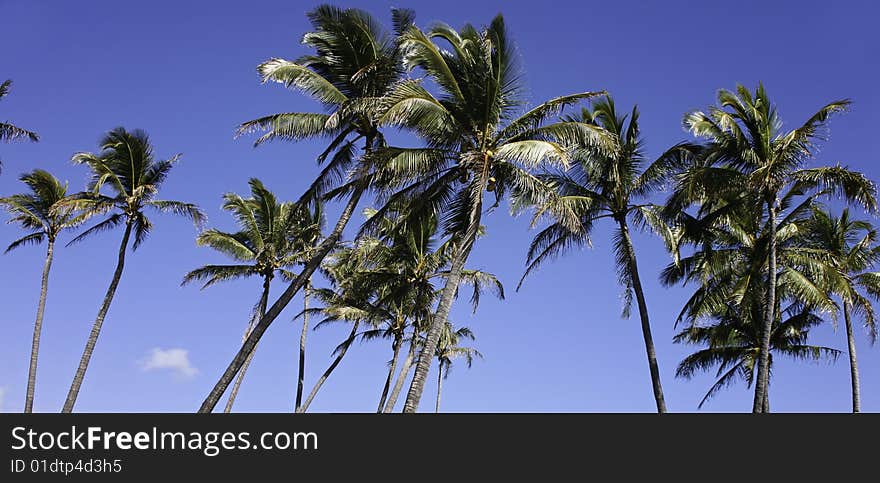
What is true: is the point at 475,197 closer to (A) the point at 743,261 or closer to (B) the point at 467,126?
(B) the point at 467,126

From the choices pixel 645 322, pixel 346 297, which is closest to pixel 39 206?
pixel 346 297

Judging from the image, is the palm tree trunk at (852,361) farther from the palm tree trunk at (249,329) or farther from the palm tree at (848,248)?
the palm tree trunk at (249,329)

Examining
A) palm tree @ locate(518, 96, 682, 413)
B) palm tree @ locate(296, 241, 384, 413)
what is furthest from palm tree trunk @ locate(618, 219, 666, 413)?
palm tree @ locate(296, 241, 384, 413)

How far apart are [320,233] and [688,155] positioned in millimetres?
14444

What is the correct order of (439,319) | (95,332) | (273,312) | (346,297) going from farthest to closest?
(346,297)
(95,332)
(273,312)
(439,319)

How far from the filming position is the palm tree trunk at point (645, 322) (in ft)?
56.2

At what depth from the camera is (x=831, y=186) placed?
16.7 meters

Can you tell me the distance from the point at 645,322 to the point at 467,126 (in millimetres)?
7068

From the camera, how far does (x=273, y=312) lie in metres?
15.8

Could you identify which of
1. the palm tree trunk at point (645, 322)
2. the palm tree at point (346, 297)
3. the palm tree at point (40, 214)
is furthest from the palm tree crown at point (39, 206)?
the palm tree trunk at point (645, 322)
